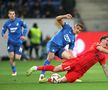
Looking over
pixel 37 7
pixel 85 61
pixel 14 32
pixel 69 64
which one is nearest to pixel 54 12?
pixel 37 7

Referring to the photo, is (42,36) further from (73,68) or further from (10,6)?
(73,68)

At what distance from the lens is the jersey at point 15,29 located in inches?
807

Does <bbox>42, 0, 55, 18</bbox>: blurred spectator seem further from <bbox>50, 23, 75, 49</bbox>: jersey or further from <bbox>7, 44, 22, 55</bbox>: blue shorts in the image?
<bbox>50, 23, 75, 49</bbox>: jersey

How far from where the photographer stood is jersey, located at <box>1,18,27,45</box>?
20.5 metres

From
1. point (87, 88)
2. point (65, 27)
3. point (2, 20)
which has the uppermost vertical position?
point (2, 20)

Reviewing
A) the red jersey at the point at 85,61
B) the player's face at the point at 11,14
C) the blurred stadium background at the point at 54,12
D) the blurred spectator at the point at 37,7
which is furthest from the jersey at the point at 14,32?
the blurred spectator at the point at 37,7

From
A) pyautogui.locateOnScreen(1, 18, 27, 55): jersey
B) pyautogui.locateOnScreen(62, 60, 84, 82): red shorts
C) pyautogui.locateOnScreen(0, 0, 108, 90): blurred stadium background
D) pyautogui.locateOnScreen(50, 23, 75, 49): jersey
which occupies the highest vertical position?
pyautogui.locateOnScreen(0, 0, 108, 90): blurred stadium background

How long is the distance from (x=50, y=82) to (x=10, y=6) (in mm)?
18366

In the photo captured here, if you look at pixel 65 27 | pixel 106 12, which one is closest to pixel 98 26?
pixel 106 12

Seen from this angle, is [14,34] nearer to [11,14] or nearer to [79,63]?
[11,14]

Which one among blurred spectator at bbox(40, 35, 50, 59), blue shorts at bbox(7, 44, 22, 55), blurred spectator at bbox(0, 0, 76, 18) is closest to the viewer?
blue shorts at bbox(7, 44, 22, 55)

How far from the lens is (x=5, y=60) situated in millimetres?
32281

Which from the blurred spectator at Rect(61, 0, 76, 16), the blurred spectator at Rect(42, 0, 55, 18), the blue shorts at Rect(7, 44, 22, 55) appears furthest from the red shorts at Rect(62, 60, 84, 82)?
the blurred spectator at Rect(61, 0, 76, 16)

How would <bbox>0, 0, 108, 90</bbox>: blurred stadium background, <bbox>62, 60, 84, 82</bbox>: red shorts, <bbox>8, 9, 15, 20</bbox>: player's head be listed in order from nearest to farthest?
<bbox>62, 60, 84, 82</bbox>: red shorts, <bbox>8, 9, 15, 20</bbox>: player's head, <bbox>0, 0, 108, 90</bbox>: blurred stadium background
